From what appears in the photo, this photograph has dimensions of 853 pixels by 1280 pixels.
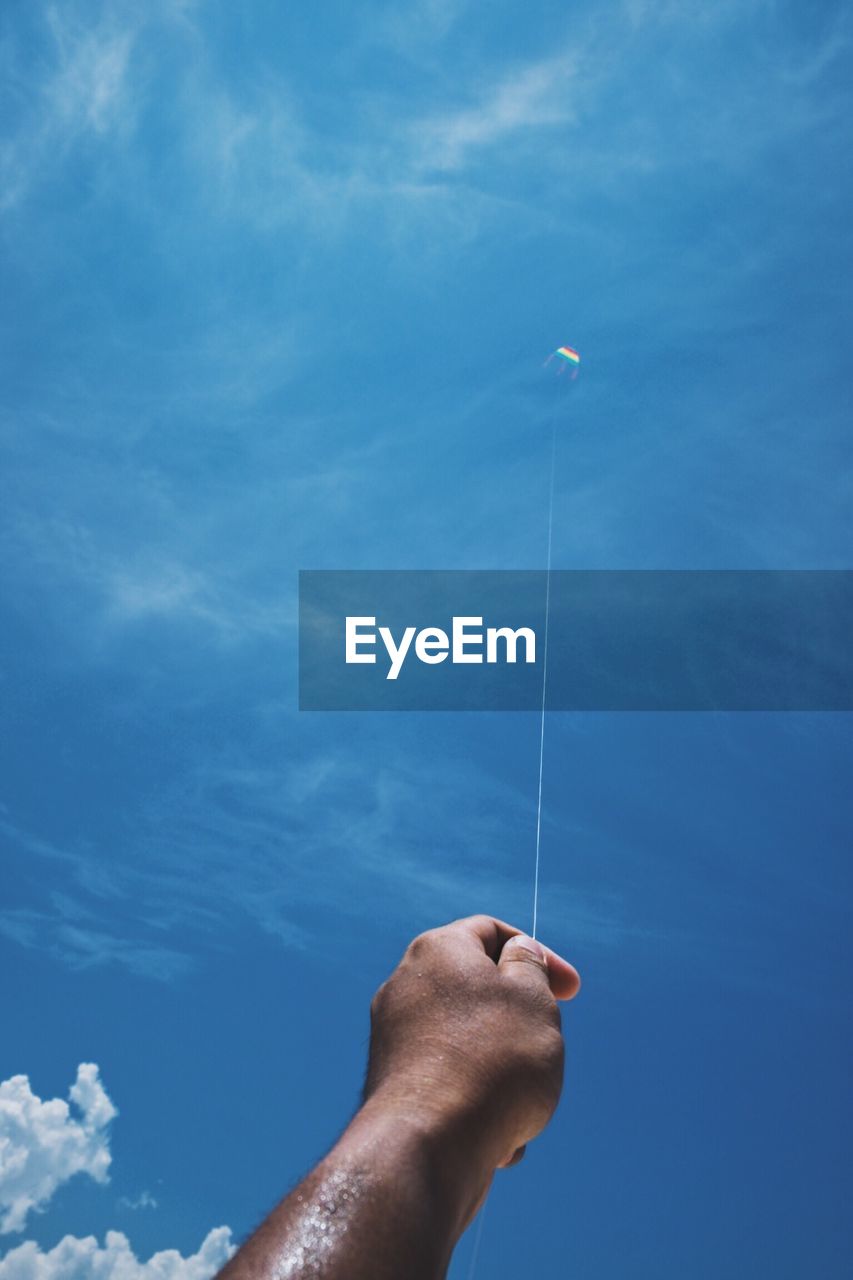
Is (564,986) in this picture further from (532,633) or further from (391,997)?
(532,633)

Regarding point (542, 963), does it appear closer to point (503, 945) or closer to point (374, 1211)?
point (503, 945)

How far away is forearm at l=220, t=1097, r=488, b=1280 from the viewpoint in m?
1.69

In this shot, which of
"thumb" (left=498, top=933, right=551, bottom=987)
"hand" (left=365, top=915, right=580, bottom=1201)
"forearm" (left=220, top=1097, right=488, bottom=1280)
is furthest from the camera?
"thumb" (left=498, top=933, right=551, bottom=987)

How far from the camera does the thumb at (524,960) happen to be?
266cm

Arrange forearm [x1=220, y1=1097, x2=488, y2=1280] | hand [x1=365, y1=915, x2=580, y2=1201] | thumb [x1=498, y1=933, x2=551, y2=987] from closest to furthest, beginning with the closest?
forearm [x1=220, y1=1097, x2=488, y2=1280] → hand [x1=365, y1=915, x2=580, y2=1201] → thumb [x1=498, y1=933, x2=551, y2=987]

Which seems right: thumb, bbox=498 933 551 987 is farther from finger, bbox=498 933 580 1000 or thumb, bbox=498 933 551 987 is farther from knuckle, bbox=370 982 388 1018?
knuckle, bbox=370 982 388 1018

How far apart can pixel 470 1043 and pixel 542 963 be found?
511 mm

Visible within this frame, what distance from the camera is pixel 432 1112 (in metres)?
2.06

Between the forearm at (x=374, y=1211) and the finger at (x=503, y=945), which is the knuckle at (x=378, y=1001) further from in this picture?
the forearm at (x=374, y=1211)

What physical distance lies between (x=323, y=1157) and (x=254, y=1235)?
0.69 feet

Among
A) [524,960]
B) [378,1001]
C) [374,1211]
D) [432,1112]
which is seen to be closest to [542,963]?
[524,960]

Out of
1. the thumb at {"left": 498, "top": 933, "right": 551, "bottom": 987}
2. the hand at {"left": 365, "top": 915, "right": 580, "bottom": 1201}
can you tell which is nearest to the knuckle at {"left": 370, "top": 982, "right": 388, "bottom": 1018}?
the hand at {"left": 365, "top": 915, "right": 580, "bottom": 1201}

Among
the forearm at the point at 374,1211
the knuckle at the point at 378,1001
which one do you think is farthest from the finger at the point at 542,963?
the forearm at the point at 374,1211

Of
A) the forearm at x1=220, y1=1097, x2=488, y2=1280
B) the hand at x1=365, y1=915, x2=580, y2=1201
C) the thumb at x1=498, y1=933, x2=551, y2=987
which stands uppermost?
the thumb at x1=498, y1=933, x2=551, y2=987
